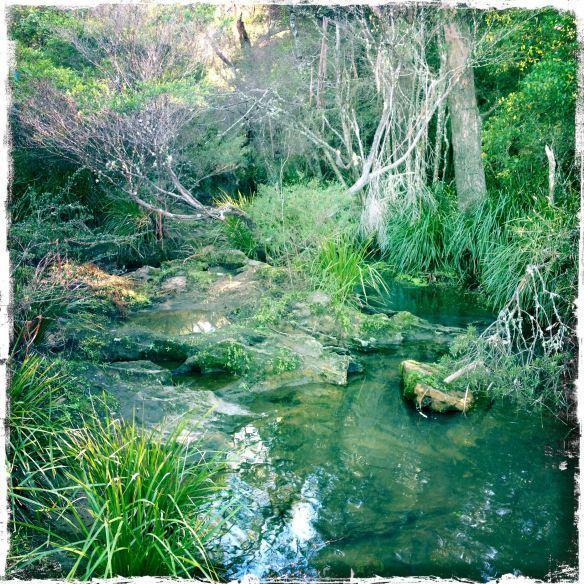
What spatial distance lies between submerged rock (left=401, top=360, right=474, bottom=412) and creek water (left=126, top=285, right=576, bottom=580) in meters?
0.10

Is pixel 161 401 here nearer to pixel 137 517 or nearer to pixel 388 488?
pixel 388 488

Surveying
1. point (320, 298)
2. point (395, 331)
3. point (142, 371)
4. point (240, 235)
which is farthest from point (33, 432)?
point (240, 235)

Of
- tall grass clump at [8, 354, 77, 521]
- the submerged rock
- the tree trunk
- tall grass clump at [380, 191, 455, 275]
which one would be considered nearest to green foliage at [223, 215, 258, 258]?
tall grass clump at [380, 191, 455, 275]

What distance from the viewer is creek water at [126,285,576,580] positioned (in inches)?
128

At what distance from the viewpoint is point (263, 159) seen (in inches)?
496

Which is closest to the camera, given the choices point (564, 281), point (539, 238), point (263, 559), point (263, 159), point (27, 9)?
point (263, 559)

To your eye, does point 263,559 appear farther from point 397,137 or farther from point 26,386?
point 397,137

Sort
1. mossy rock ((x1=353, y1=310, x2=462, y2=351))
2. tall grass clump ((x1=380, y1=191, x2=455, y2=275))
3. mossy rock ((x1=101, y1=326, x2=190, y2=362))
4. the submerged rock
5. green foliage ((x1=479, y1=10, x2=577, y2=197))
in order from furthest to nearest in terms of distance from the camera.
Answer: tall grass clump ((x1=380, y1=191, x2=455, y2=275)) < green foliage ((x1=479, y1=10, x2=577, y2=197)) < mossy rock ((x1=353, y1=310, x2=462, y2=351)) < mossy rock ((x1=101, y1=326, x2=190, y2=362)) < the submerged rock

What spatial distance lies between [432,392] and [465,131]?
248 inches

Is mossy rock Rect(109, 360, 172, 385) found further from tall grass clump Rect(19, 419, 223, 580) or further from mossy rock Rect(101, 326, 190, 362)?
tall grass clump Rect(19, 419, 223, 580)

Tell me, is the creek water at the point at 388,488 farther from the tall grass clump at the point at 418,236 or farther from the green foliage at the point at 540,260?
the tall grass clump at the point at 418,236

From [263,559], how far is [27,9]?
30.3 feet

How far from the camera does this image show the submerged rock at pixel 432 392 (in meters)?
5.02

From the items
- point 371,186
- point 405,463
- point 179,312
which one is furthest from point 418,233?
point 405,463
